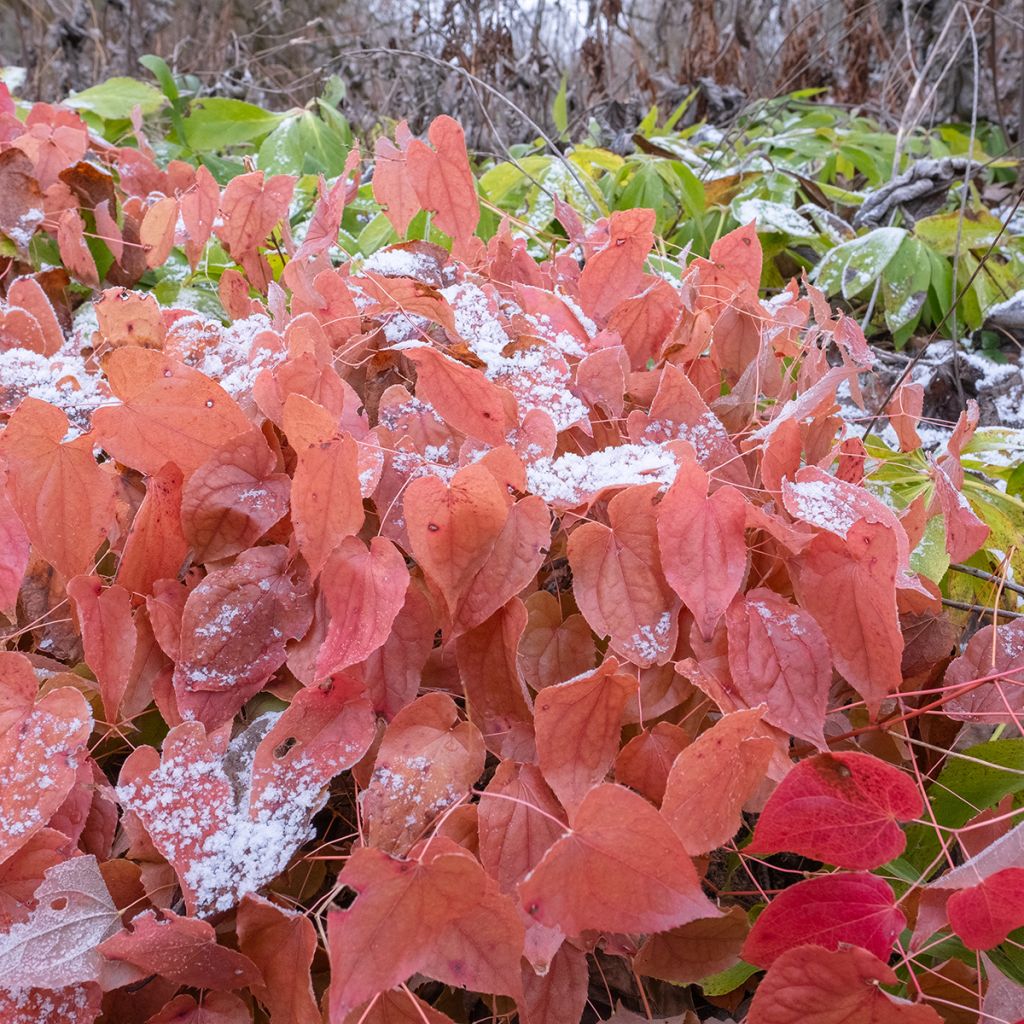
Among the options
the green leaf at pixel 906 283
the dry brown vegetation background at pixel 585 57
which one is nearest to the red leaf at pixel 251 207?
the green leaf at pixel 906 283

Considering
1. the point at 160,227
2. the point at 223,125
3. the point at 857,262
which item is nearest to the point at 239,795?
the point at 160,227

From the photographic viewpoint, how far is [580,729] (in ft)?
1.59

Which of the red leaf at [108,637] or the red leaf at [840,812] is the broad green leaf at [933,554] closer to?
the red leaf at [840,812]

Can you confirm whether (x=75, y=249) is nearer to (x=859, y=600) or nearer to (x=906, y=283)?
(x=859, y=600)

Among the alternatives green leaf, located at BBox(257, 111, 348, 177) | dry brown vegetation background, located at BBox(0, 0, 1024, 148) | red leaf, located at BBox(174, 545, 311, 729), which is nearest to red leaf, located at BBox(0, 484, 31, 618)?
red leaf, located at BBox(174, 545, 311, 729)

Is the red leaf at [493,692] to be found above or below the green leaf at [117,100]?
below

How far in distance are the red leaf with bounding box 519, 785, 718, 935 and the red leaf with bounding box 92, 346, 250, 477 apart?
1.10 ft

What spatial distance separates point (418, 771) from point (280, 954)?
123 mm

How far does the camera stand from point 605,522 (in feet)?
1.92

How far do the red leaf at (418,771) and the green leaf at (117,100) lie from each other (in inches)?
69.8

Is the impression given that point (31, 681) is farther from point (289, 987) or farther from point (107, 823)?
point (289, 987)

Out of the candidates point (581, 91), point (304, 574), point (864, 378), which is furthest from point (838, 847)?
point (581, 91)

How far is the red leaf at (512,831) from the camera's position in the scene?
0.47m

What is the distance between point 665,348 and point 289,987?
55cm
